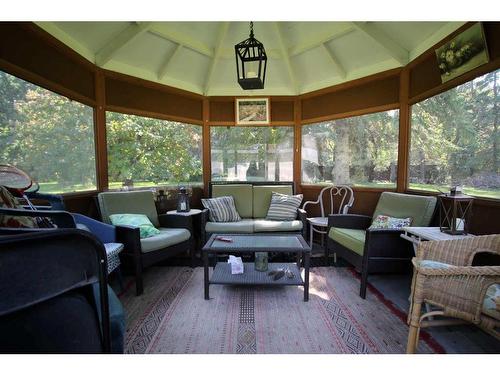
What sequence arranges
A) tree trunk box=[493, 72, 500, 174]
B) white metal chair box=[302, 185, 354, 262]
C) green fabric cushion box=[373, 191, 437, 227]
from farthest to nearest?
white metal chair box=[302, 185, 354, 262] → green fabric cushion box=[373, 191, 437, 227] → tree trunk box=[493, 72, 500, 174]

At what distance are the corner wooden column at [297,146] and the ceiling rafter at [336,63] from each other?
0.73 meters

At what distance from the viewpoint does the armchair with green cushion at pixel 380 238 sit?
6.86 ft

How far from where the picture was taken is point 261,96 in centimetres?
385

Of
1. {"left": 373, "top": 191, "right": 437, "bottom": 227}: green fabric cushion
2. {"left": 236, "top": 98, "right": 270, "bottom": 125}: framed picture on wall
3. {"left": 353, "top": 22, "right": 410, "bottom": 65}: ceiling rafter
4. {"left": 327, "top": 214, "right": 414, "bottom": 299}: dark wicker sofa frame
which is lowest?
{"left": 327, "top": 214, "right": 414, "bottom": 299}: dark wicker sofa frame

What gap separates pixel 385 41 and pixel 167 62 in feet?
9.37

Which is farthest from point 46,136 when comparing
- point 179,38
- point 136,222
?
point 179,38

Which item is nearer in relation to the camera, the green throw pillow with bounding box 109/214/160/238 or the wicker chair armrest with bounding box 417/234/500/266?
the wicker chair armrest with bounding box 417/234/500/266

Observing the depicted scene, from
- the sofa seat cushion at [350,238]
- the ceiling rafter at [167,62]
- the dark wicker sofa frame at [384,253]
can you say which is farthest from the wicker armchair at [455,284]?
the ceiling rafter at [167,62]

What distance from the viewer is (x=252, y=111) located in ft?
12.7

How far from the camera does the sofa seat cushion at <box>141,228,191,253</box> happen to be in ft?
7.38

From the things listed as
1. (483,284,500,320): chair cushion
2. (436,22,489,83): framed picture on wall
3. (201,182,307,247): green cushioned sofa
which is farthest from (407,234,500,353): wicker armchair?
(201,182,307,247): green cushioned sofa

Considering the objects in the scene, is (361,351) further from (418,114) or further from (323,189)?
(418,114)

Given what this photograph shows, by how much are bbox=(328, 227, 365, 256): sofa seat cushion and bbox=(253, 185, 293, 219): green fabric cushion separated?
1138mm

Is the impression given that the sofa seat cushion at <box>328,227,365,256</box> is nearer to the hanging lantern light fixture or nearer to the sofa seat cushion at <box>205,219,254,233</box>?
the sofa seat cushion at <box>205,219,254,233</box>
